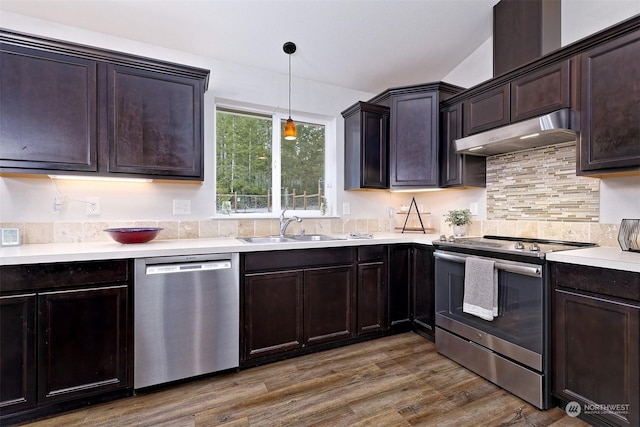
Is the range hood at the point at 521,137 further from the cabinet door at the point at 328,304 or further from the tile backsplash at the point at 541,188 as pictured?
the cabinet door at the point at 328,304

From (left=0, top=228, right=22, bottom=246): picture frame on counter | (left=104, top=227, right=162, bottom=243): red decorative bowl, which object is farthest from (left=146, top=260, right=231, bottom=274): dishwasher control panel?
(left=0, top=228, right=22, bottom=246): picture frame on counter

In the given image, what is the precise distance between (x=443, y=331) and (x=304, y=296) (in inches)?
45.7

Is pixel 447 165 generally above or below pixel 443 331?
above

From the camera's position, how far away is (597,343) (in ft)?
5.11

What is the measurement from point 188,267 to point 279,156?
1.54 meters

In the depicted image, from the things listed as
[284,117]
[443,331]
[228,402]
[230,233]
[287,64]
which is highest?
[287,64]

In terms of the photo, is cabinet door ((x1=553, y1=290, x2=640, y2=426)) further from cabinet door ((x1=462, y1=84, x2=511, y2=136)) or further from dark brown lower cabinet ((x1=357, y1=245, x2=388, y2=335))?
cabinet door ((x1=462, y1=84, x2=511, y2=136))

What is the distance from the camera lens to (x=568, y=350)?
168 cm

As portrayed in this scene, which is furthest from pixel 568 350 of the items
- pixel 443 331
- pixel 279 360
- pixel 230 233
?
pixel 230 233

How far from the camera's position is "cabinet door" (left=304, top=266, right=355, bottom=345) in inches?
95.1

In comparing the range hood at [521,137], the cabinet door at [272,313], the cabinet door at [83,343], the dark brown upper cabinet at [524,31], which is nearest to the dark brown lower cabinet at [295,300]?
the cabinet door at [272,313]

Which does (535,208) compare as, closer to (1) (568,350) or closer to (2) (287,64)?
(1) (568,350)

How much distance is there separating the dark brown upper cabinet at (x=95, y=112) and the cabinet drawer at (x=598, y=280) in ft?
8.18

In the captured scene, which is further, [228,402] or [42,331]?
[228,402]
